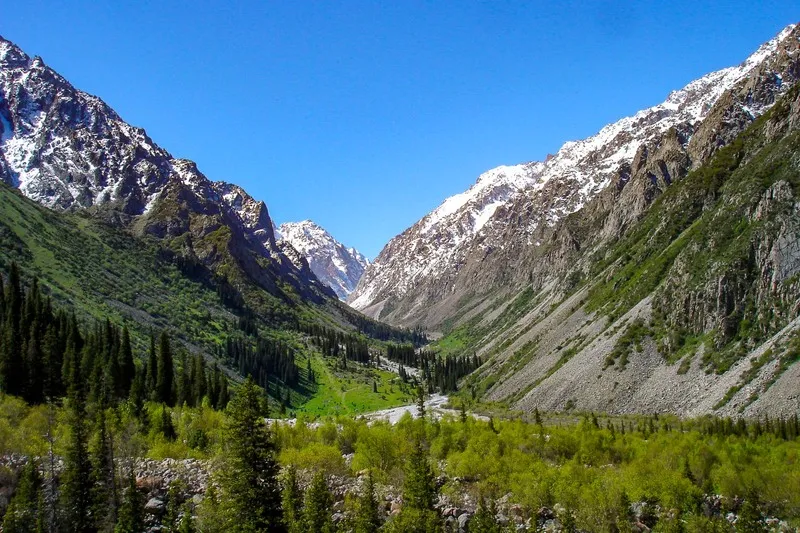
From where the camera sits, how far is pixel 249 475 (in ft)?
159

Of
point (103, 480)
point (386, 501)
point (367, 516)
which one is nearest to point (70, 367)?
point (103, 480)

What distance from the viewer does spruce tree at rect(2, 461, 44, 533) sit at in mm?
48000

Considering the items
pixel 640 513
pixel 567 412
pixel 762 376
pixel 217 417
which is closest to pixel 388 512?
pixel 640 513

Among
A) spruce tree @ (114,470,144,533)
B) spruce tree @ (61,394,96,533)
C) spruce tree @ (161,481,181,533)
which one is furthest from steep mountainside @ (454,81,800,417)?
spruce tree @ (61,394,96,533)

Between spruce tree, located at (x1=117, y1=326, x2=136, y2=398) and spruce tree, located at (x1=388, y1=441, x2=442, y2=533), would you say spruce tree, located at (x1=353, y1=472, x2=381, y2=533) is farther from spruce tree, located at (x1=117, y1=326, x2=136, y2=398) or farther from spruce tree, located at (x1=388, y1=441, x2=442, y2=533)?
spruce tree, located at (x1=117, y1=326, x2=136, y2=398)

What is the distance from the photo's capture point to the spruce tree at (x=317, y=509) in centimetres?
5012

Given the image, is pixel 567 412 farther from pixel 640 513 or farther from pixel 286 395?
pixel 286 395

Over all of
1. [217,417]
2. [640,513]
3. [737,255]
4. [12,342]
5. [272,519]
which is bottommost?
[640,513]

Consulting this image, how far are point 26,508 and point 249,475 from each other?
59.7 ft

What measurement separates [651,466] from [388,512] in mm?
29339

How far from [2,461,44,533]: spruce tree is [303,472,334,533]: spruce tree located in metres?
21.0

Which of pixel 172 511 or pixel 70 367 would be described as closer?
pixel 172 511

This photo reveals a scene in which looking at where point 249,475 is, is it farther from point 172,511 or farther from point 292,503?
point 172,511

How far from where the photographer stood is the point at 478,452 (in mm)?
72125
